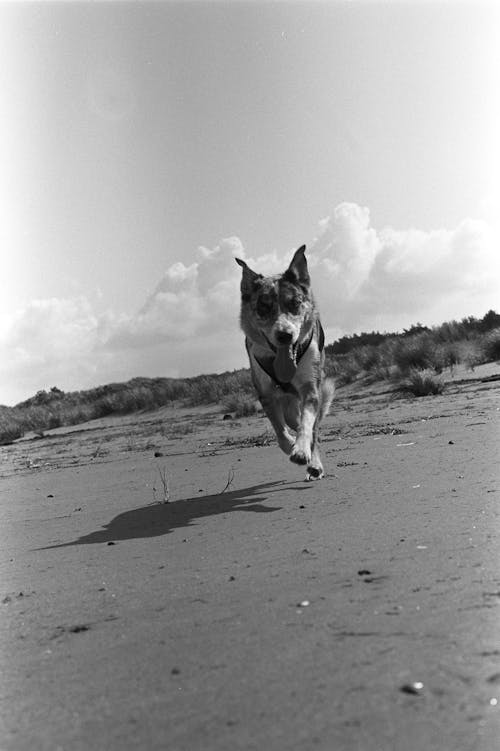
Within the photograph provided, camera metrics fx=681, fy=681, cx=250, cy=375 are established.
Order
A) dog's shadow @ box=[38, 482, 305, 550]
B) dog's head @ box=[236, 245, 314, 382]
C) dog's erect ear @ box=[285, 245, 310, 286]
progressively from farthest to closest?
1. dog's erect ear @ box=[285, 245, 310, 286]
2. dog's head @ box=[236, 245, 314, 382]
3. dog's shadow @ box=[38, 482, 305, 550]

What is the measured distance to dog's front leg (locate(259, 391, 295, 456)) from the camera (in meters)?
5.81

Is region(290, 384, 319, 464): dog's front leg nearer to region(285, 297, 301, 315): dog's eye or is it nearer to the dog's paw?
the dog's paw

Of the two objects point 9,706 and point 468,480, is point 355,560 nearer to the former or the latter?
point 9,706

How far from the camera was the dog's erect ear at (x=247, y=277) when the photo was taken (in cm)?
609

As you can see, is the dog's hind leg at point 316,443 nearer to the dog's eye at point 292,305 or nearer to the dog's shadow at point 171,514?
the dog's shadow at point 171,514

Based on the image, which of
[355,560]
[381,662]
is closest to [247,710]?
[381,662]

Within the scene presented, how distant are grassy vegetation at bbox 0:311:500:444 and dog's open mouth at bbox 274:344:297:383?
26.2ft

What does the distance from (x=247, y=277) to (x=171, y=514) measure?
99.6 inches

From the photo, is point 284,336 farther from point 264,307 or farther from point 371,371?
point 371,371

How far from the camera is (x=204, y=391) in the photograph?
928 inches

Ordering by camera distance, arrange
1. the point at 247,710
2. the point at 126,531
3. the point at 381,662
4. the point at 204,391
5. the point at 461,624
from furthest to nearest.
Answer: the point at 204,391 < the point at 126,531 < the point at 461,624 < the point at 381,662 < the point at 247,710

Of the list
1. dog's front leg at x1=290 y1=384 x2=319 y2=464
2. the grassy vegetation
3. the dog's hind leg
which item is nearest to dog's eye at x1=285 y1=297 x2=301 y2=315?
dog's front leg at x1=290 y1=384 x2=319 y2=464

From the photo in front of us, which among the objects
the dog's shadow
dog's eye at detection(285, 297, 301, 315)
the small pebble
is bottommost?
the small pebble

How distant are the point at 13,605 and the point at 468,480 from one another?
261cm
